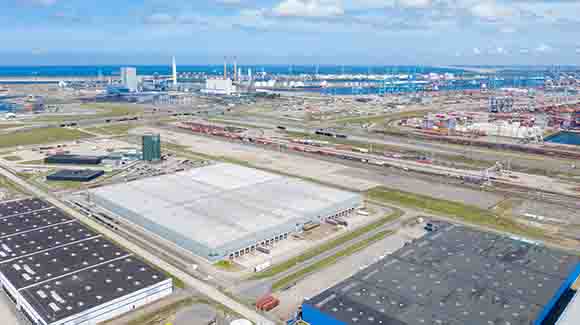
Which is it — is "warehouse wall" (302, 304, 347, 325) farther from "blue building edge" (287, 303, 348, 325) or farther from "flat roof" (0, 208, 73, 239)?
"flat roof" (0, 208, 73, 239)

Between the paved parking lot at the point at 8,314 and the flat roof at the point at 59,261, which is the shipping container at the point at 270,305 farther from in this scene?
the paved parking lot at the point at 8,314

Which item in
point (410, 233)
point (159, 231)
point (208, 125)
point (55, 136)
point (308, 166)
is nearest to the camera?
point (159, 231)

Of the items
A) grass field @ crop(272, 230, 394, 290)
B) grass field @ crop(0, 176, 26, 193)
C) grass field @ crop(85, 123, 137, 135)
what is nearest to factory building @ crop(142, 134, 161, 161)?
grass field @ crop(0, 176, 26, 193)

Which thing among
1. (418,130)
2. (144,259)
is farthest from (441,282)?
(418,130)

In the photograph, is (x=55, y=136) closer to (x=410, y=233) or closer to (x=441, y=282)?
(x=410, y=233)

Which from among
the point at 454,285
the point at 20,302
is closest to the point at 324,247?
the point at 454,285

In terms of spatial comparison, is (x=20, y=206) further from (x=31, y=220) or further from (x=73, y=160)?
(x=73, y=160)
